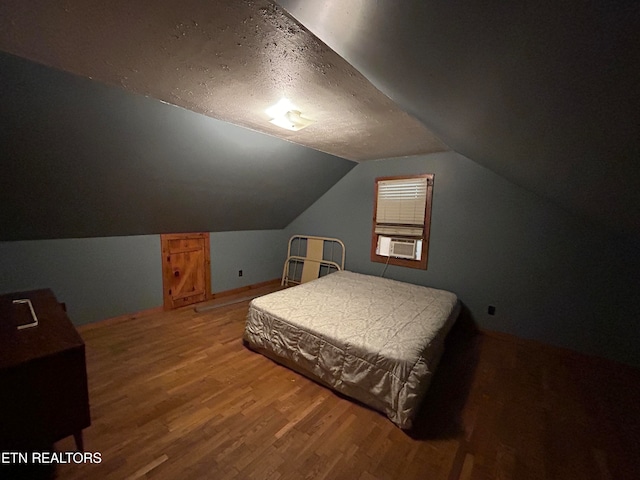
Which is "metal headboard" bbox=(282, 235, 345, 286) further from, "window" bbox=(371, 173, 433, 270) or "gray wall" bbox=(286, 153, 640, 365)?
"gray wall" bbox=(286, 153, 640, 365)

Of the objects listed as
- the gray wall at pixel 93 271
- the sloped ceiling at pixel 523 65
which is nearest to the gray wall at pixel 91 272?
the gray wall at pixel 93 271

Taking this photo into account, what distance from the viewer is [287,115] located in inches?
73.9

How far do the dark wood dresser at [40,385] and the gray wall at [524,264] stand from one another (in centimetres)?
330

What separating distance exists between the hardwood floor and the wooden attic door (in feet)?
3.20

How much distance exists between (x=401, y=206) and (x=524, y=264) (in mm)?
1487

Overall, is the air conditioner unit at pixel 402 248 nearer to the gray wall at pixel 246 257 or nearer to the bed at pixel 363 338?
the bed at pixel 363 338

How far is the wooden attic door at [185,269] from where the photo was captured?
3.48m

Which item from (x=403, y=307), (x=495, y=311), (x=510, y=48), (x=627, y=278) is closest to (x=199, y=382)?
(x=403, y=307)

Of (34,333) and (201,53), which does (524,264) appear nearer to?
(201,53)

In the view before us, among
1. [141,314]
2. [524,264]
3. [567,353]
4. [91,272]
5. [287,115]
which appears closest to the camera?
[287,115]

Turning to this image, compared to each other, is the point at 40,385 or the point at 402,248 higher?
the point at 402,248

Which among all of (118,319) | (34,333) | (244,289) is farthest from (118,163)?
(244,289)

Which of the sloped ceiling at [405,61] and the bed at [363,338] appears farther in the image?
the bed at [363,338]

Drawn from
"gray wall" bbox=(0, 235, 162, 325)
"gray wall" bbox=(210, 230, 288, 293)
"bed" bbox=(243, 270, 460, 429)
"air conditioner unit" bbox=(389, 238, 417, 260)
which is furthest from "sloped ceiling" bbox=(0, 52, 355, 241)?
"bed" bbox=(243, 270, 460, 429)
